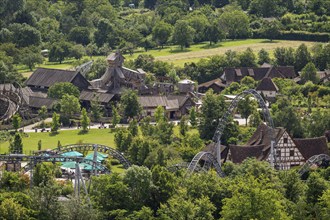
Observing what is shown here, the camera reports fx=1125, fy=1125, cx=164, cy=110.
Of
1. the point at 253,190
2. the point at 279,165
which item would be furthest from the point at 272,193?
the point at 279,165

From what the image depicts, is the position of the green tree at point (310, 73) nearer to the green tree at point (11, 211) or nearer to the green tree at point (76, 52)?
the green tree at point (76, 52)

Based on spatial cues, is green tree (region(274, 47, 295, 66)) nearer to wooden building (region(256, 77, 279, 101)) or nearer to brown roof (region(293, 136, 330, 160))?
wooden building (region(256, 77, 279, 101))

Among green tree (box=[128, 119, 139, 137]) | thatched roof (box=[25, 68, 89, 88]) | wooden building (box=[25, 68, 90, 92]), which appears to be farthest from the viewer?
thatched roof (box=[25, 68, 89, 88])

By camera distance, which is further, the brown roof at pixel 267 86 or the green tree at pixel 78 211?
the brown roof at pixel 267 86

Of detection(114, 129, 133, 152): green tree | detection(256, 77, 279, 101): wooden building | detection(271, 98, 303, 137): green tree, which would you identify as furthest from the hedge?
detection(114, 129, 133, 152): green tree

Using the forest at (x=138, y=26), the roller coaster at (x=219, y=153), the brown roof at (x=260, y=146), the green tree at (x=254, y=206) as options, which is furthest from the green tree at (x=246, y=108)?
the green tree at (x=254, y=206)

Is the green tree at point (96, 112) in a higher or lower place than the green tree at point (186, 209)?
lower

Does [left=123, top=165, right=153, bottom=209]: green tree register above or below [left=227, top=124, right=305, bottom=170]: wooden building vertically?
above
